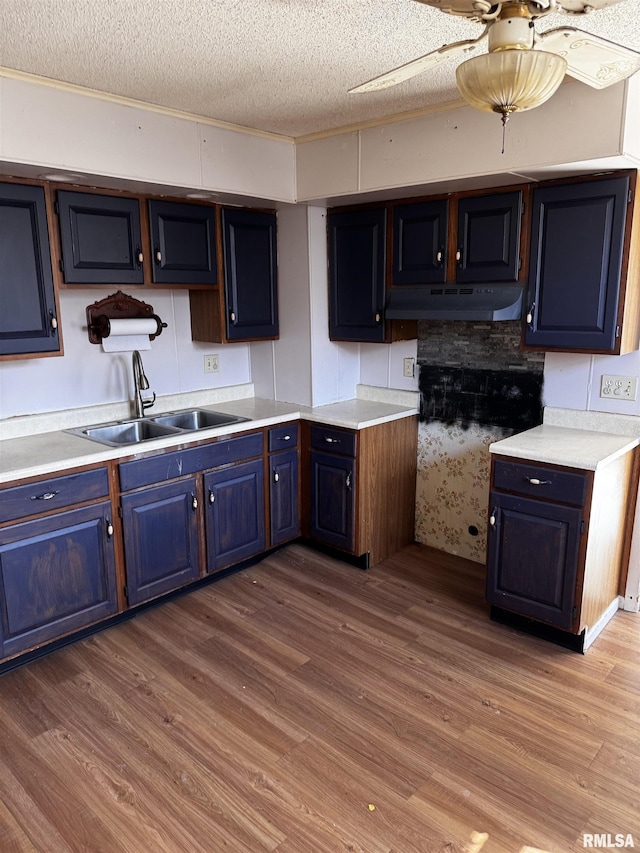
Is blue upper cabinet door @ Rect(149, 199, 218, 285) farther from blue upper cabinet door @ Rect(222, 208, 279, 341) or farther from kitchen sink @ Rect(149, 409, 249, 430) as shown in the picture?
kitchen sink @ Rect(149, 409, 249, 430)

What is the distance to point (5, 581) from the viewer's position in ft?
7.90

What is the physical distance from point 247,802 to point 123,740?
55cm

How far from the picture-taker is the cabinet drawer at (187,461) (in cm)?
278

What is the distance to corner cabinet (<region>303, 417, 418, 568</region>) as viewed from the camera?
11.0 ft

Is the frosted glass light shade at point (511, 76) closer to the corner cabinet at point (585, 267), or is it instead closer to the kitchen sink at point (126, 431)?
the corner cabinet at point (585, 267)

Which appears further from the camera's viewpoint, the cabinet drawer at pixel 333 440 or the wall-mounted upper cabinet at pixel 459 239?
the cabinet drawer at pixel 333 440

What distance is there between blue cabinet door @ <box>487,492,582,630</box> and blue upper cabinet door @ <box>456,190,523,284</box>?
1.04m

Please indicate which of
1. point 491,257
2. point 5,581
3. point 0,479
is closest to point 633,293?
point 491,257

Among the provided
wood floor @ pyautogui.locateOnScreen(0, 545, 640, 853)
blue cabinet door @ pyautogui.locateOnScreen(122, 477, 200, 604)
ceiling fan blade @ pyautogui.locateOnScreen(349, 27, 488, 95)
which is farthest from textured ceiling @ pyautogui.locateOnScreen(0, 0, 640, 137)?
wood floor @ pyautogui.locateOnScreen(0, 545, 640, 853)

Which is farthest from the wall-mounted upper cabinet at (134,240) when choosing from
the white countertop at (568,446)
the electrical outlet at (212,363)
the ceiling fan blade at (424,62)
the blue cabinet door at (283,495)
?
the white countertop at (568,446)

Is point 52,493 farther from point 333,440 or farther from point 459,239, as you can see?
point 459,239

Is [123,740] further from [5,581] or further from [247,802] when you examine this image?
[5,581]

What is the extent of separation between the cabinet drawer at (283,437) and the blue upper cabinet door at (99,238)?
42.4 inches

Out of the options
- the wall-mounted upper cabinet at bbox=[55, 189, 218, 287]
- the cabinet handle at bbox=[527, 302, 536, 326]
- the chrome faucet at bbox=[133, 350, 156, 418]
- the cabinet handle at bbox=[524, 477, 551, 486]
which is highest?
the wall-mounted upper cabinet at bbox=[55, 189, 218, 287]
